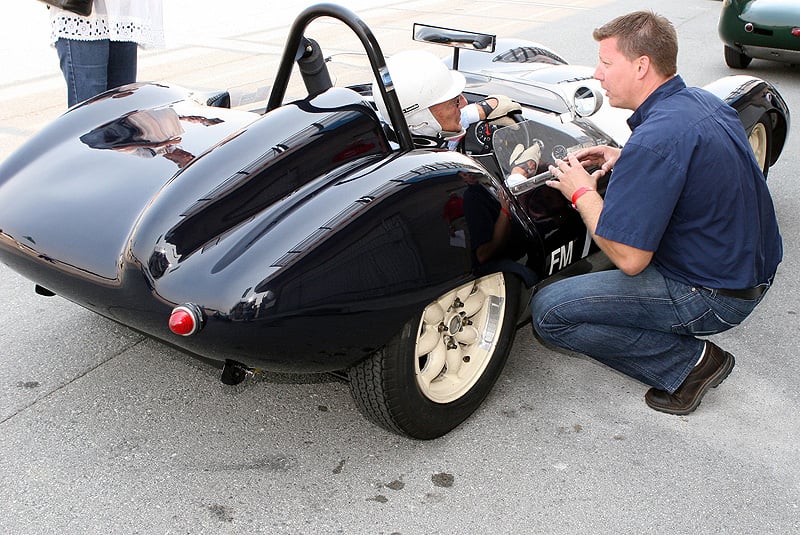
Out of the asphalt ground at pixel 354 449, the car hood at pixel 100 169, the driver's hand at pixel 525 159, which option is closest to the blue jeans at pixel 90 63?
the car hood at pixel 100 169

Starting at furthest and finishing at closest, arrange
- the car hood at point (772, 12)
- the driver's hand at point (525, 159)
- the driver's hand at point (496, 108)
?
the car hood at point (772, 12), the driver's hand at point (496, 108), the driver's hand at point (525, 159)

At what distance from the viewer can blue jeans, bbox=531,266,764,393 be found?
3137mm

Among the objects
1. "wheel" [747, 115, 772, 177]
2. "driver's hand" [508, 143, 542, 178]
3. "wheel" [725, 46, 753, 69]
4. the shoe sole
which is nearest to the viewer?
the shoe sole

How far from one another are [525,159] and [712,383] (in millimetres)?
1102

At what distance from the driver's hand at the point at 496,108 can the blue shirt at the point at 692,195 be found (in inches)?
28.8

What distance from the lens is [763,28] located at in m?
8.73

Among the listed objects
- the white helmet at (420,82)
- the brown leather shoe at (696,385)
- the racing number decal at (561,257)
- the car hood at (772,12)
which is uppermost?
the white helmet at (420,82)

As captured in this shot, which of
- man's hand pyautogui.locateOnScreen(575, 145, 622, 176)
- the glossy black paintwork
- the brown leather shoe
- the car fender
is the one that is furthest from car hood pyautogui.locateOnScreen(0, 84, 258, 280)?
the car fender

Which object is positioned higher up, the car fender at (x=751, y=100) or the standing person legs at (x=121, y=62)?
the car fender at (x=751, y=100)

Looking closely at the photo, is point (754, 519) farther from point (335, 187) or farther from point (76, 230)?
point (76, 230)

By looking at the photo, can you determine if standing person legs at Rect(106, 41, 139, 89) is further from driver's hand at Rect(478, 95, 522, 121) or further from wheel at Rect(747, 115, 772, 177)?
wheel at Rect(747, 115, 772, 177)

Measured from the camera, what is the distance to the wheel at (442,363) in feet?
9.07

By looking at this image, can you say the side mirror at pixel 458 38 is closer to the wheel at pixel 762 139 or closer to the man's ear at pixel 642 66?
the man's ear at pixel 642 66

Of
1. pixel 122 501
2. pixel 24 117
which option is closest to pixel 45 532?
pixel 122 501
